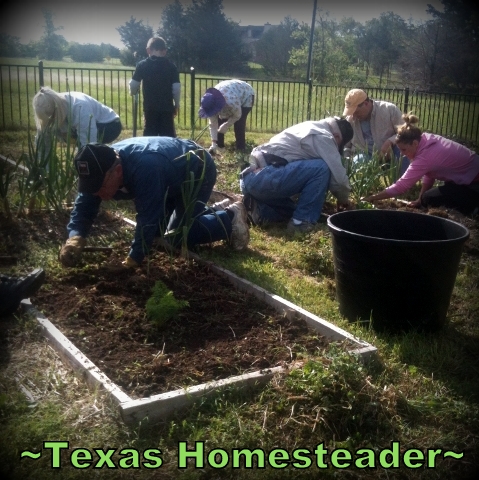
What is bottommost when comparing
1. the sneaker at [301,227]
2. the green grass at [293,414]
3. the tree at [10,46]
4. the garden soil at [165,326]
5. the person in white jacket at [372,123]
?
the green grass at [293,414]

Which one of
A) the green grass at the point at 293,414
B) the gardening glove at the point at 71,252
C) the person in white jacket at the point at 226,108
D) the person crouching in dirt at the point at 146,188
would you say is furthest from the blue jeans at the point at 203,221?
the person in white jacket at the point at 226,108

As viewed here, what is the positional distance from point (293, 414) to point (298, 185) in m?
3.38

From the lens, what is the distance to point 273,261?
16.2 ft

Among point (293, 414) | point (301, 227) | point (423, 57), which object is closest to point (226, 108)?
point (301, 227)

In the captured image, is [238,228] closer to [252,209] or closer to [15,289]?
[252,209]

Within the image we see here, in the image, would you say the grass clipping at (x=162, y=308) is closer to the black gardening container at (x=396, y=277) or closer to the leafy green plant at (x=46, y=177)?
the black gardening container at (x=396, y=277)

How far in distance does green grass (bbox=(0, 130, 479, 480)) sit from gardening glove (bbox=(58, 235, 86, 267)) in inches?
31.1

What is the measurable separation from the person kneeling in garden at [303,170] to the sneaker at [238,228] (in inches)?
30.7

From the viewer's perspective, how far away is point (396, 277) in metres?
3.48

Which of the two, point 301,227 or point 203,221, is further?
point 301,227

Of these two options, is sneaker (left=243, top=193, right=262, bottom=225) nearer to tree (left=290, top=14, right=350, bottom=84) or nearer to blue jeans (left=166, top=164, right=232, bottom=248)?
blue jeans (left=166, top=164, right=232, bottom=248)

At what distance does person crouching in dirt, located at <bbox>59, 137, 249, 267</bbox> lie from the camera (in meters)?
3.90

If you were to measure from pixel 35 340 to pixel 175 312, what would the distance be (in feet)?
2.63

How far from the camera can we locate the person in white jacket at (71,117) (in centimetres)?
547
